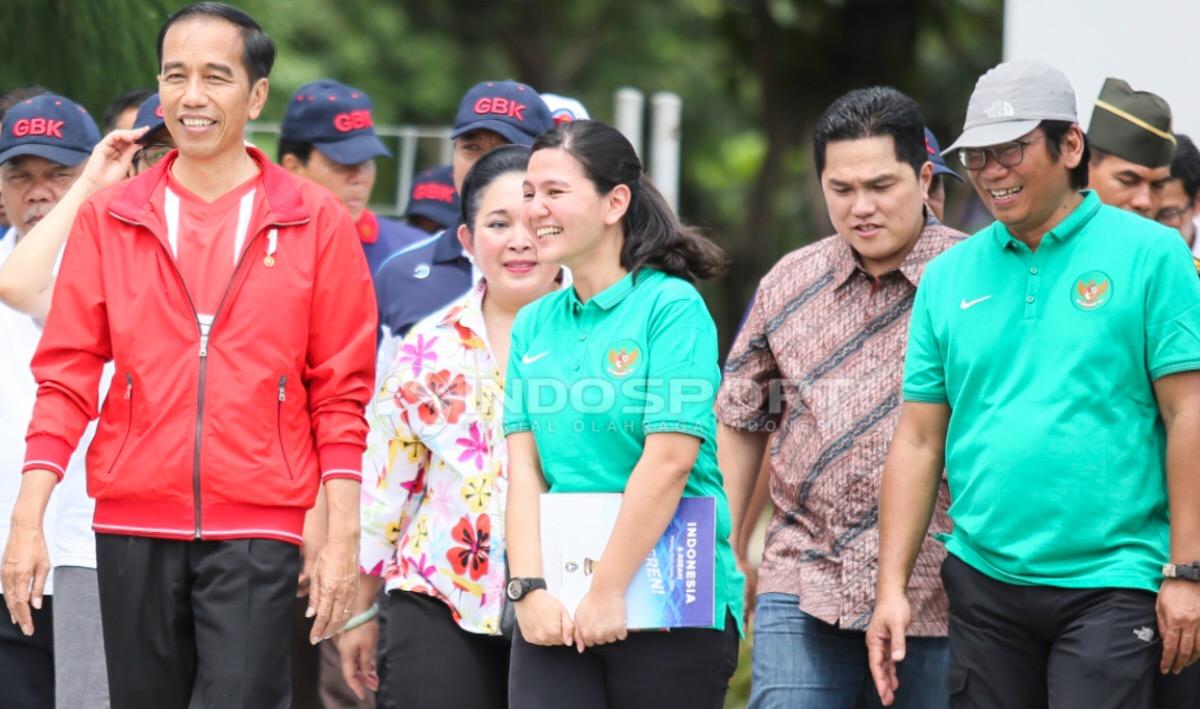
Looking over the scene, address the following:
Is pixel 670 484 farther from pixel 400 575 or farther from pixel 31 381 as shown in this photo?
pixel 31 381

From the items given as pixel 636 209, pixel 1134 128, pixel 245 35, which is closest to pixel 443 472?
pixel 636 209

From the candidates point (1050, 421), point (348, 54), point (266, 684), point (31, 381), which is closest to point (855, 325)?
point (1050, 421)

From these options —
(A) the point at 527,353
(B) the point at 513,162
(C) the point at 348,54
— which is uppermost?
(C) the point at 348,54

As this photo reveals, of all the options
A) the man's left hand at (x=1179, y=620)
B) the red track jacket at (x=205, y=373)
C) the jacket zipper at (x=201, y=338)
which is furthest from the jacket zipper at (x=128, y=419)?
the man's left hand at (x=1179, y=620)

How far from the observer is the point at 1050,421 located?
3.95 m

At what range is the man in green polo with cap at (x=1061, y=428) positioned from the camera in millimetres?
3879

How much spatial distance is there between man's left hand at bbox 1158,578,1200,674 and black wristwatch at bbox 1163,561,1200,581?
0.01m

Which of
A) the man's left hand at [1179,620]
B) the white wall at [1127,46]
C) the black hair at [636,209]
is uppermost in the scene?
the white wall at [1127,46]

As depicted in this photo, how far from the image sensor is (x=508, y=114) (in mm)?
6094

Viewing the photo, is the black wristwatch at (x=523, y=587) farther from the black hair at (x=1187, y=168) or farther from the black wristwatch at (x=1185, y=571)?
the black hair at (x=1187, y=168)

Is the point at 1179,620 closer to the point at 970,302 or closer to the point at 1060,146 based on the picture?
the point at 970,302

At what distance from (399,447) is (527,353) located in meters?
0.83

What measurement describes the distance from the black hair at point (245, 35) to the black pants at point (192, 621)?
47.6 inches

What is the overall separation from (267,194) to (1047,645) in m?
2.20
